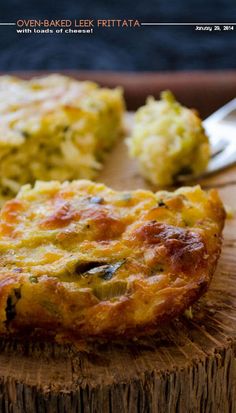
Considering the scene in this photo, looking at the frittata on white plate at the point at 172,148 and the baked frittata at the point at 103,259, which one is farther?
the frittata on white plate at the point at 172,148

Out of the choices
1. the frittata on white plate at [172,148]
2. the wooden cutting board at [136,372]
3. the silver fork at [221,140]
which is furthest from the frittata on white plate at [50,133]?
the wooden cutting board at [136,372]

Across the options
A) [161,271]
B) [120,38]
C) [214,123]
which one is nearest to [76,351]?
[161,271]

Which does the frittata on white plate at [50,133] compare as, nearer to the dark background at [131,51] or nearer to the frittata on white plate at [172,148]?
the frittata on white plate at [172,148]

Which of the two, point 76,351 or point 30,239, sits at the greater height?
point 30,239

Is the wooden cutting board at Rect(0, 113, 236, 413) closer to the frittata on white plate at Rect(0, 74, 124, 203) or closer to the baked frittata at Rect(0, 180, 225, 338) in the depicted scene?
the baked frittata at Rect(0, 180, 225, 338)

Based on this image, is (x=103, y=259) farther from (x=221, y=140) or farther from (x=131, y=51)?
(x=131, y=51)

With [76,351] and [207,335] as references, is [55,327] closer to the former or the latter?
[76,351]
